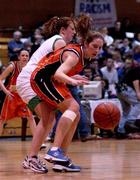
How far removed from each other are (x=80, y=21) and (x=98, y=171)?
1.54 metres

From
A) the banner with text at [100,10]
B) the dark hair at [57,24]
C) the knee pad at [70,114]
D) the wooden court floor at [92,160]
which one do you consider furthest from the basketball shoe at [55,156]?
the banner with text at [100,10]

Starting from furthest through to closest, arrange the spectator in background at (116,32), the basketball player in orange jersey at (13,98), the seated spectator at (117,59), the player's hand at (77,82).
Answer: the spectator in background at (116,32)
the seated spectator at (117,59)
the basketball player in orange jersey at (13,98)
the player's hand at (77,82)

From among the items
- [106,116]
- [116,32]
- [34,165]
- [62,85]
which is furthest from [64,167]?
[116,32]

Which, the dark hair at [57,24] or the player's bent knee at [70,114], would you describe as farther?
the dark hair at [57,24]

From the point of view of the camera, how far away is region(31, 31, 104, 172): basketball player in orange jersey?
587cm

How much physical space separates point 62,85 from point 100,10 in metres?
11.8

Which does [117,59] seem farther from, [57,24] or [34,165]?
[34,165]

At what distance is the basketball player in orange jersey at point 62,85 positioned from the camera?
19.2ft

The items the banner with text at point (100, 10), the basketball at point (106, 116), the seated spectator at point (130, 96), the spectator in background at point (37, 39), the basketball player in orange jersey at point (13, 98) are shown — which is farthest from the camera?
the banner with text at point (100, 10)

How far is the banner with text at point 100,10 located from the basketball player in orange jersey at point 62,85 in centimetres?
1152

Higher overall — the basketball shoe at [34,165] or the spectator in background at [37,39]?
the spectator in background at [37,39]

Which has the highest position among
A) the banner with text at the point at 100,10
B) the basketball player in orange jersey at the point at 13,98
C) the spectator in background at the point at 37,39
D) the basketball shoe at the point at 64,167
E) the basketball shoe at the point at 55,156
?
the banner with text at the point at 100,10

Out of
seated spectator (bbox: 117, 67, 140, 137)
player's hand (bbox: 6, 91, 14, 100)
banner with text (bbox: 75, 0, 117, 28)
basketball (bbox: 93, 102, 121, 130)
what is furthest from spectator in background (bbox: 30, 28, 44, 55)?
player's hand (bbox: 6, 91, 14, 100)

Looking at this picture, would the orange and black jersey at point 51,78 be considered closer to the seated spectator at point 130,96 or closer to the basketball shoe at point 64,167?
the basketball shoe at point 64,167
